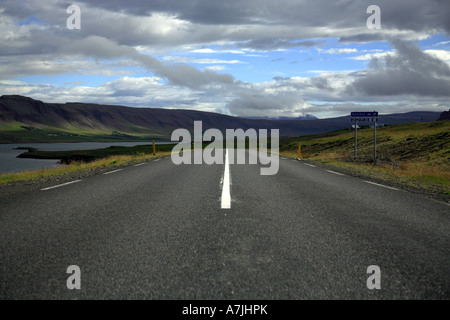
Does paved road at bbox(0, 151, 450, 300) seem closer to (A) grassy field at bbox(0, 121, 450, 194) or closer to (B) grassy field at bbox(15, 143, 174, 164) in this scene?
(A) grassy field at bbox(0, 121, 450, 194)

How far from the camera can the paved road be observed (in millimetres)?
3133

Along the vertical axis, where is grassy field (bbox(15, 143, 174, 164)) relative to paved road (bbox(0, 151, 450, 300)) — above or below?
below

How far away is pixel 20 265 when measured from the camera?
3.62 metres

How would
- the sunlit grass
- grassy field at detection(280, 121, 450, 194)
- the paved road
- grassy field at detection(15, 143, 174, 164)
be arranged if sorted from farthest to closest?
grassy field at detection(15, 143, 174, 164) < the sunlit grass < grassy field at detection(280, 121, 450, 194) < the paved road

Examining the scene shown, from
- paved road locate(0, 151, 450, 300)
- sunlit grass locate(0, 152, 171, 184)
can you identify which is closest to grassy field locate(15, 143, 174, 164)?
sunlit grass locate(0, 152, 171, 184)

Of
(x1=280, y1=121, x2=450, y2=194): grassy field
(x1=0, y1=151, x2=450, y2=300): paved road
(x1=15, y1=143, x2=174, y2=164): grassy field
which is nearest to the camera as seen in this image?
(x1=0, y1=151, x2=450, y2=300): paved road

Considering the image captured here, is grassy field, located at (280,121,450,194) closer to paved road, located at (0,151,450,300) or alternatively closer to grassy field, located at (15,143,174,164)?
paved road, located at (0,151,450,300)

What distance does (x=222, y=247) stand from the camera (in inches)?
Result: 168

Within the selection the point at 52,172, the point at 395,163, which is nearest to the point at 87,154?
the point at 52,172

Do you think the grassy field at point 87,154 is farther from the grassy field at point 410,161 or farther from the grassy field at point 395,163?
the grassy field at point 410,161

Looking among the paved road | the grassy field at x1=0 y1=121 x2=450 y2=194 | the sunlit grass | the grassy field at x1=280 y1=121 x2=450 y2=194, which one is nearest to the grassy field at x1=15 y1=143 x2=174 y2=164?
the grassy field at x1=0 y1=121 x2=450 y2=194

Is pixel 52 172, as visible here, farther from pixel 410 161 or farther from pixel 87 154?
pixel 87 154

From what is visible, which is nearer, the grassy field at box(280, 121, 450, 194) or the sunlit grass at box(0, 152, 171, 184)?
the grassy field at box(280, 121, 450, 194)

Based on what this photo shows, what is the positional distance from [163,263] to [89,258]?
0.83 m
